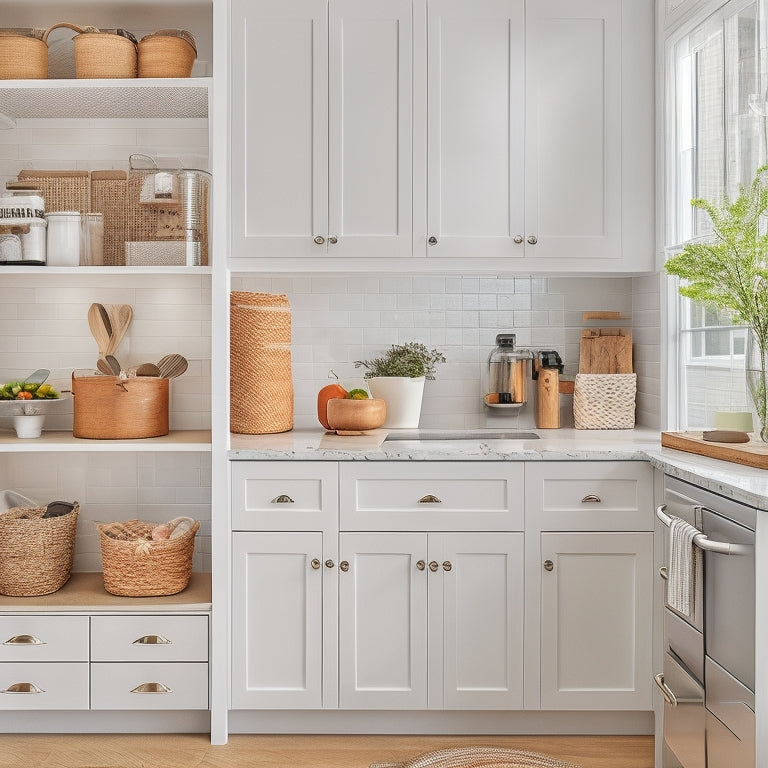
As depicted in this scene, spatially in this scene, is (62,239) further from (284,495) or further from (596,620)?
(596,620)

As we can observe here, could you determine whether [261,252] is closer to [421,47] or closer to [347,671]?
[421,47]

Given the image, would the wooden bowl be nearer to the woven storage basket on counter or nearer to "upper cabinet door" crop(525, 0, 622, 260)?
the woven storage basket on counter

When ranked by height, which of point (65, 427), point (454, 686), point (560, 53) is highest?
point (560, 53)

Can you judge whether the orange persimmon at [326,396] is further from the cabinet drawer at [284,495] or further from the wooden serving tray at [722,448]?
the wooden serving tray at [722,448]

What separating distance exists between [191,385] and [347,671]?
1170 mm

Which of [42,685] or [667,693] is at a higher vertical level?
[667,693]

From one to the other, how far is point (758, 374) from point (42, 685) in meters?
2.33

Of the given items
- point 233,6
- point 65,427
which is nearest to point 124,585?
point 65,427

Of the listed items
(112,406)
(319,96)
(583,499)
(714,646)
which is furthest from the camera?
(319,96)

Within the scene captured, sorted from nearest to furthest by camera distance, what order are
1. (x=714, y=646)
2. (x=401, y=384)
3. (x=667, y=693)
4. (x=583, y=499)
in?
1. (x=714, y=646)
2. (x=667, y=693)
3. (x=583, y=499)
4. (x=401, y=384)

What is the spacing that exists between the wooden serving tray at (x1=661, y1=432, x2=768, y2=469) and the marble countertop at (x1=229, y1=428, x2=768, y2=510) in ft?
0.07

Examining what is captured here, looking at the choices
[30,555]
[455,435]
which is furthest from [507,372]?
[30,555]

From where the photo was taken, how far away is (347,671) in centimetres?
262

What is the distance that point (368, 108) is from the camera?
2.88m
